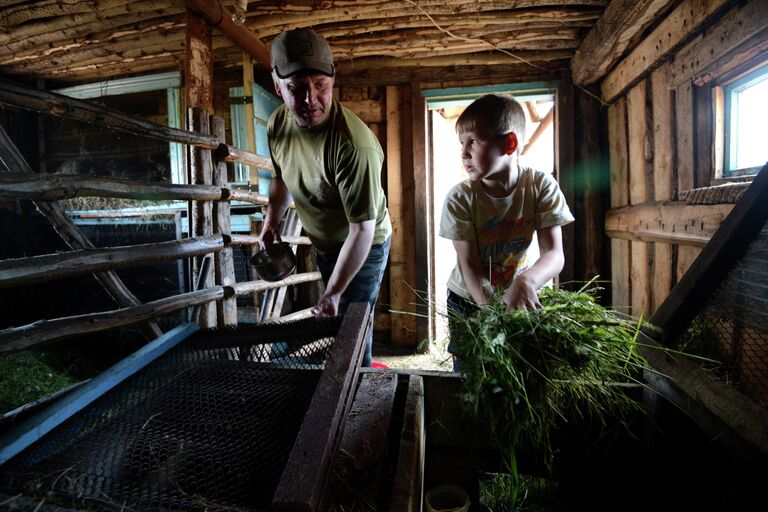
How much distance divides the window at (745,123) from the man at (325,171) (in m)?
2.63

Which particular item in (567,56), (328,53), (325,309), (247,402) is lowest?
(247,402)

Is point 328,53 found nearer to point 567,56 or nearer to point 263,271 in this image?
point 263,271

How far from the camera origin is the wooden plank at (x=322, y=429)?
39.4 inches

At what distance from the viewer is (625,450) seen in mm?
1881

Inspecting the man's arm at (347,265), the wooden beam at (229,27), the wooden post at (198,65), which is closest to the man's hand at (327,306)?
the man's arm at (347,265)

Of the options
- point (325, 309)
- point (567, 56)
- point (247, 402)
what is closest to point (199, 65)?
point (325, 309)

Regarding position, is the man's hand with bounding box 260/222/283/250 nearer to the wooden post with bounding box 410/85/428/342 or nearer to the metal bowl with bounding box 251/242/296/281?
the metal bowl with bounding box 251/242/296/281

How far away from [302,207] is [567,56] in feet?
12.8

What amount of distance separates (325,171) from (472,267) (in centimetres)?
112

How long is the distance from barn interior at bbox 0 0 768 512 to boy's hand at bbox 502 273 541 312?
20.8 inches

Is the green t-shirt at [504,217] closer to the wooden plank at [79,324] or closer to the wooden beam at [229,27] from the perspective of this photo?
the wooden plank at [79,324]

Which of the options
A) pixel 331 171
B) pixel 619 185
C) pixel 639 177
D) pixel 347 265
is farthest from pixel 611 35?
pixel 347 265

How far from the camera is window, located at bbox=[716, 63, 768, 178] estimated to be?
262 centimetres

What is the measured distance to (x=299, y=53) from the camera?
82.7 inches
